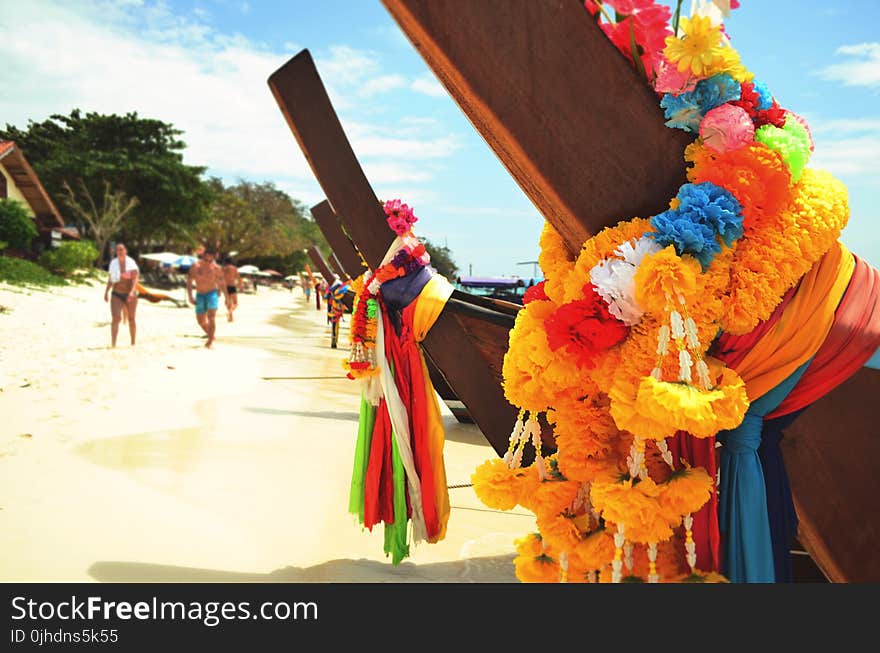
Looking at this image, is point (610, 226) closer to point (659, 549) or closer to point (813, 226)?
point (813, 226)

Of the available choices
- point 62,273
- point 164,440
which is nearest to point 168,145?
point 62,273

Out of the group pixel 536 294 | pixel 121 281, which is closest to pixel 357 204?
pixel 536 294

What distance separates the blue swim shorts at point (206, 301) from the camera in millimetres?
12656

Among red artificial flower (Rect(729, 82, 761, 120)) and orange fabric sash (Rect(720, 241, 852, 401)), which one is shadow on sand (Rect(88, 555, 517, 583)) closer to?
orange fabric sash (Rect(720, 241, 852, 401))

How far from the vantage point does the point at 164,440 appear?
5723 mm

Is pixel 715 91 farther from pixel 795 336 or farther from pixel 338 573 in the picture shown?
pixel 338 573

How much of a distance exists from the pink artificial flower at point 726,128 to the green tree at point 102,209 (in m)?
41.5

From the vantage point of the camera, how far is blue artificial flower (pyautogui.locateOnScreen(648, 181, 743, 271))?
4.95 feet

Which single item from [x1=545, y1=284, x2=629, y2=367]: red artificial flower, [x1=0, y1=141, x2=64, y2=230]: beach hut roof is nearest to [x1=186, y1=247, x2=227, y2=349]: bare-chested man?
[x1=545, y1=284, x2=629, y2=367]: red artificial flower

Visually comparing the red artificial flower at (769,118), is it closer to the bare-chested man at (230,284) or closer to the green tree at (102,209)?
the bare-chested man at (230,284)

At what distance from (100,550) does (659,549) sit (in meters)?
3.02

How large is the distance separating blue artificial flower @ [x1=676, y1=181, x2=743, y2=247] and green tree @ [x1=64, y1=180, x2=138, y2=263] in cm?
4156

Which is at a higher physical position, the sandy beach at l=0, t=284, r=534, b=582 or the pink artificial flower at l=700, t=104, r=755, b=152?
the pink artificial flower at l=700, t=104, r=755, b=152

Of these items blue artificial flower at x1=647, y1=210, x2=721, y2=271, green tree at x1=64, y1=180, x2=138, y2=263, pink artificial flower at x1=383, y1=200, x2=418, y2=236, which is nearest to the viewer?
blue artificial flower at x1=647, y1=210, x2=721, y2=271
